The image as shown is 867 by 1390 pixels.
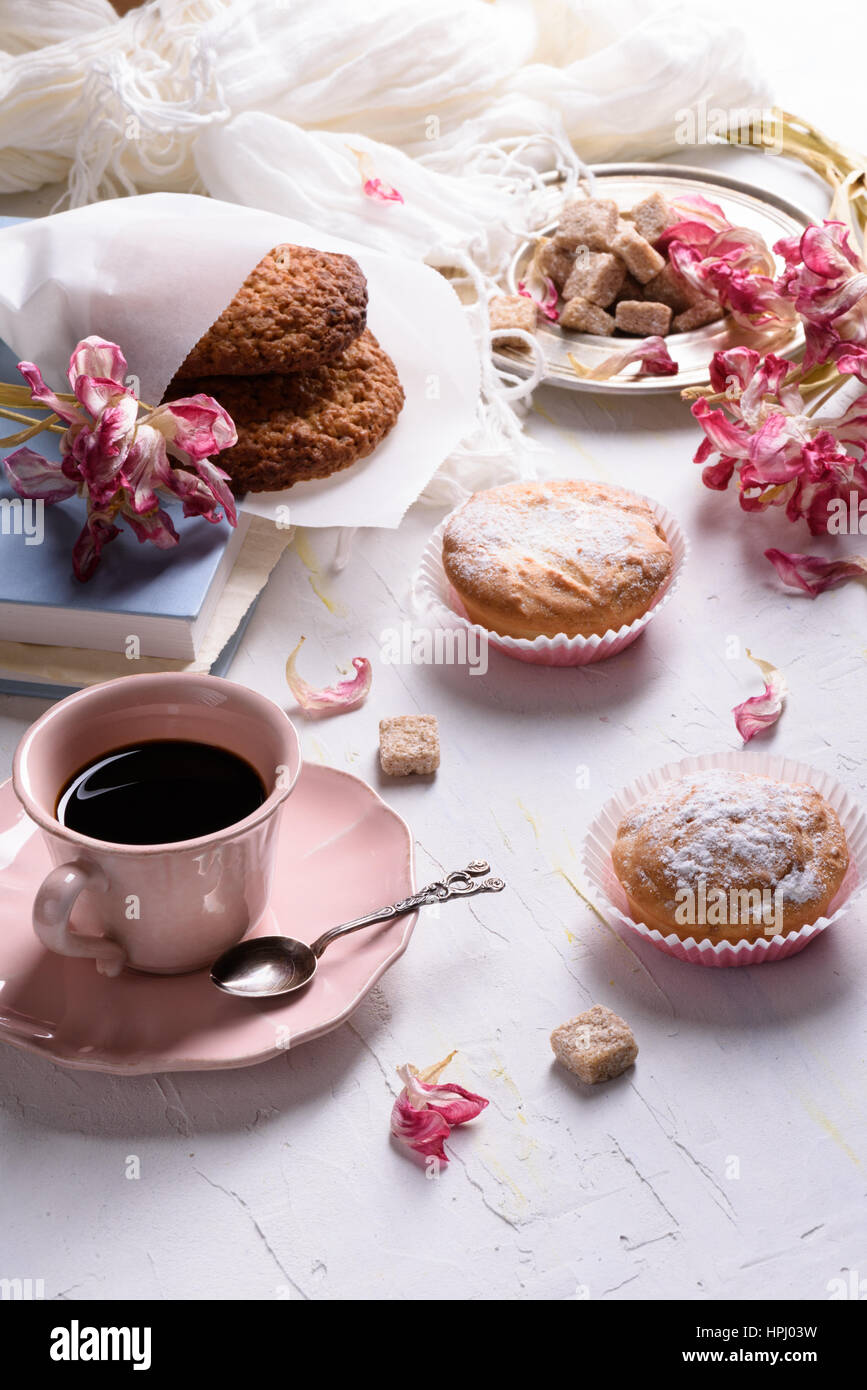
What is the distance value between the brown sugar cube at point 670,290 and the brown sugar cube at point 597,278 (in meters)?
0.05

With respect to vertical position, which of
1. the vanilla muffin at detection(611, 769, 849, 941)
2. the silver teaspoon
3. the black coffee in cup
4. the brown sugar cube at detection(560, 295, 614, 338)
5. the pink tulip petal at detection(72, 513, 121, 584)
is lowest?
the silver teaspoon

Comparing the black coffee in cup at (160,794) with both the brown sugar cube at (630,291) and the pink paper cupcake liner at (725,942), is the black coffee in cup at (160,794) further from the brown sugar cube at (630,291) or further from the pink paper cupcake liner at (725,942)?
the brown sugar cube at (630,291)

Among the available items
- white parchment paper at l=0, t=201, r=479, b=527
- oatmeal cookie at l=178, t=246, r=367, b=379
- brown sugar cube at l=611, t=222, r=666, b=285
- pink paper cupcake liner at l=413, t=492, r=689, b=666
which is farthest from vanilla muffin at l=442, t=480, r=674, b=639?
brown sugar cube at l=611, t=222, r=666, b=285

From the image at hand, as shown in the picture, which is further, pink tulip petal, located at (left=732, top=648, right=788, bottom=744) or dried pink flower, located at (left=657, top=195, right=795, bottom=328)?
dried pink flower, located at (left=657, top=195, right=795, bottom=328)

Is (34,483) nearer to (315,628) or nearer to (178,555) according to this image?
(178,555)

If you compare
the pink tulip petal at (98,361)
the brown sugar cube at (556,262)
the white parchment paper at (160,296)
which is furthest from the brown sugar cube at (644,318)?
the pink tulip petal at (98,361)

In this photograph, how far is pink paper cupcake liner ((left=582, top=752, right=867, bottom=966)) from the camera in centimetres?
107

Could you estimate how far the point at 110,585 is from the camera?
135 cm

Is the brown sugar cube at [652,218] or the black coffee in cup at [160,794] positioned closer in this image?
the black coffee in cup at [160,794]

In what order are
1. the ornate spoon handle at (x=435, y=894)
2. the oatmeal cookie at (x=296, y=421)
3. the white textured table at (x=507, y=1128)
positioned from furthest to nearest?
the oatmeal cookie at (x=296, y=421), the ornate spoon handle at (x=435, y=894), the white textured table at (x=507, y=1128)

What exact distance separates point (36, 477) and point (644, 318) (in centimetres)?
84

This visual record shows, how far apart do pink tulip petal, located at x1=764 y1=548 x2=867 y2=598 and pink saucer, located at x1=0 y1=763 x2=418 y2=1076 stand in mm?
603

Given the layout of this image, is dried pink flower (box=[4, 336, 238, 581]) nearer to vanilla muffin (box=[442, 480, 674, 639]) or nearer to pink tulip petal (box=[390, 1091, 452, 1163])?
vanilla muffin (box=[442, 480, 674, 639])

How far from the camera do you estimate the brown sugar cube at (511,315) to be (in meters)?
1.76
